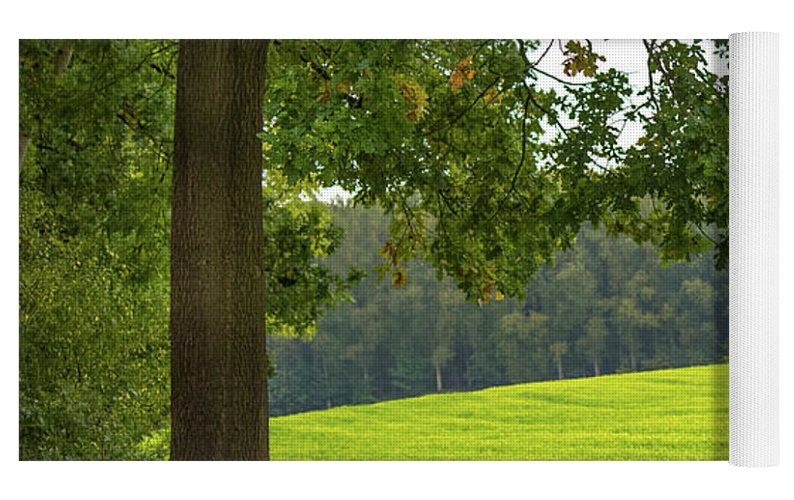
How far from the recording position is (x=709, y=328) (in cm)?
650

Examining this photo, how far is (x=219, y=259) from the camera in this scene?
646cm

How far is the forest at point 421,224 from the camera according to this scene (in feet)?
Answer: 21.1

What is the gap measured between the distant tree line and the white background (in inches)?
20.0

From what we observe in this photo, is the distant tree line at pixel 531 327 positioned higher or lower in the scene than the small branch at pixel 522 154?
lower

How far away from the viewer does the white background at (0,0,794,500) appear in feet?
20.4

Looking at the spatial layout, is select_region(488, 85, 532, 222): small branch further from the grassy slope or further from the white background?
the grassy slope

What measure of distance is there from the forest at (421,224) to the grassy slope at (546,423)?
9 centimetres

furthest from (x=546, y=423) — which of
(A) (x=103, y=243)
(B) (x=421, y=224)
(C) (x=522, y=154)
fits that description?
(A) (x=103, y=243)
